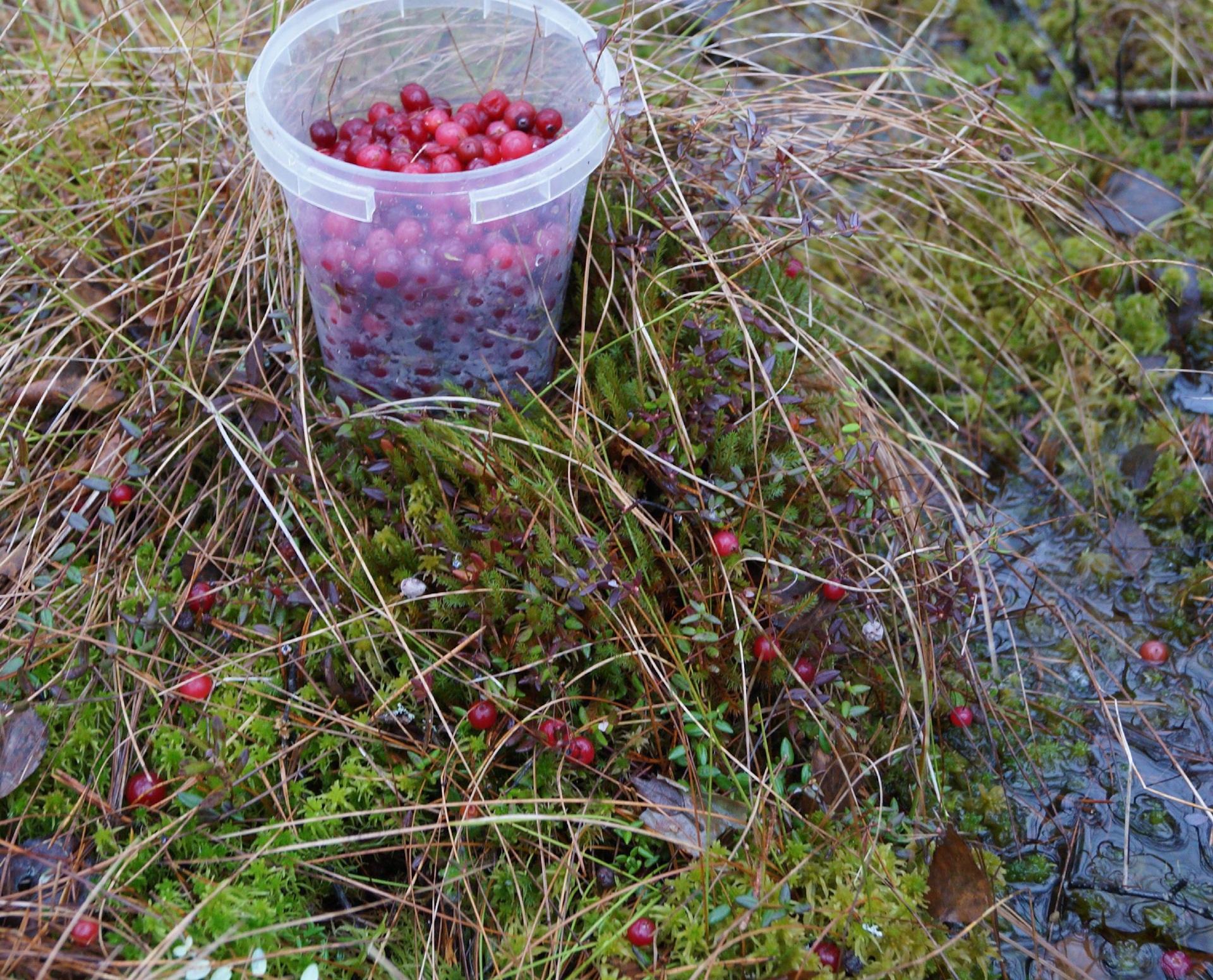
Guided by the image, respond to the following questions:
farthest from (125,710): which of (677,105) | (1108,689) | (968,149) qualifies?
→ (968,149)

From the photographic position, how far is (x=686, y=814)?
1870mm

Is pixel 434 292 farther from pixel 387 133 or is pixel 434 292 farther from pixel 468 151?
pixel 387 133

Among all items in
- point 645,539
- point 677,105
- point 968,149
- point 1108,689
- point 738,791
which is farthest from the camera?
point 677,105

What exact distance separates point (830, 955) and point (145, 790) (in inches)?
52.7

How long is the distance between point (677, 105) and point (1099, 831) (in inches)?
82.1

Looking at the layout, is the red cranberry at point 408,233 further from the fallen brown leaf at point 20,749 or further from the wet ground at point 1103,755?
the wet ground at point 1103,755

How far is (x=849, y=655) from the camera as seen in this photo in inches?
81.6

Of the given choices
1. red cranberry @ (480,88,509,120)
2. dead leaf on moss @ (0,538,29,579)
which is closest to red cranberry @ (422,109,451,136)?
red cranberry @ (480,88,509,120)

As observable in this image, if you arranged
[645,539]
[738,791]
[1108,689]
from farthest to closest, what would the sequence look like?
1. [1108,689]
2. [645,539]
3. [738,791]

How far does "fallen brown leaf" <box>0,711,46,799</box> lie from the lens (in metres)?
1.82

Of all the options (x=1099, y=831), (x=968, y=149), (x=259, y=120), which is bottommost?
(x=1099, y=831)

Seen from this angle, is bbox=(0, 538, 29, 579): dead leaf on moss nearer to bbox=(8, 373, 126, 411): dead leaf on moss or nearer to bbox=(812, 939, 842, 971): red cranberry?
bbox=(8, 373, 126, 411): dead leaf on moss

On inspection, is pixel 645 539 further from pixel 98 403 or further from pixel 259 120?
pixel 98 403

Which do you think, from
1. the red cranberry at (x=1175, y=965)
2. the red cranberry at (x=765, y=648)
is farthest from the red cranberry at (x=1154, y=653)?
the red cranberry at (x=765, y=648)
